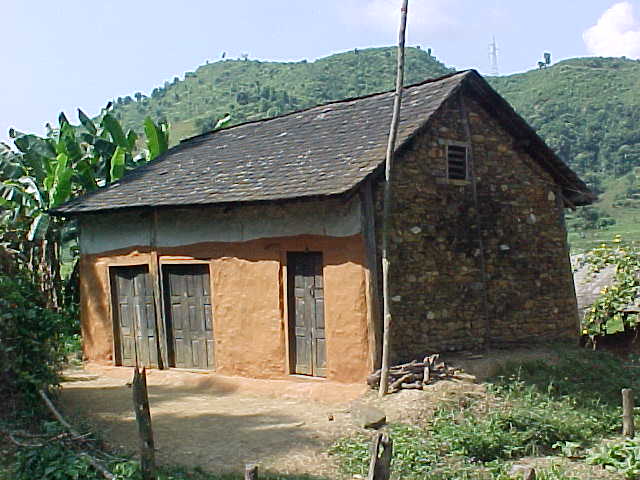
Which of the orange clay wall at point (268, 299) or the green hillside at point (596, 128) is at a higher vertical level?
the green hillside at point (596, 128)

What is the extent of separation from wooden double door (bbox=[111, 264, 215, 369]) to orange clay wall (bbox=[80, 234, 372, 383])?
28cm

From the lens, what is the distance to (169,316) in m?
13.8

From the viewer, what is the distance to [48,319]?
9.82 meters

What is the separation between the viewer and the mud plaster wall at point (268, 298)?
1112 cm

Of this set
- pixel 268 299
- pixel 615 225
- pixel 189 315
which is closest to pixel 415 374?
pixel 268 299

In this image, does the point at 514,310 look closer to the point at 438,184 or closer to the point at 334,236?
the point at 438,184

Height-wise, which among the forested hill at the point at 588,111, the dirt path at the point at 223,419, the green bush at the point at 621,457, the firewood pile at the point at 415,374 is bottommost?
the green bush at the point at 621,457

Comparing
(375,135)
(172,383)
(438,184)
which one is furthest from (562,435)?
(172,383)

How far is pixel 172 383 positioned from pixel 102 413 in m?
2.70

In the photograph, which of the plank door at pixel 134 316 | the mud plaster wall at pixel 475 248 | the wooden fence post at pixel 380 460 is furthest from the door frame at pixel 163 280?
the wooden fence post at pixel 380 460

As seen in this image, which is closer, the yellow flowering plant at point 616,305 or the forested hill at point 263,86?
the yellow flowering plant at point 616,305

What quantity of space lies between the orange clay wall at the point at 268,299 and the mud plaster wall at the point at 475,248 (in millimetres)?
602

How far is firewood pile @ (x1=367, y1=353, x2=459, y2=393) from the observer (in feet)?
34.6

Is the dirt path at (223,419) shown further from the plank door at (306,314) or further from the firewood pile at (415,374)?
the firewood pile at (415,374)
